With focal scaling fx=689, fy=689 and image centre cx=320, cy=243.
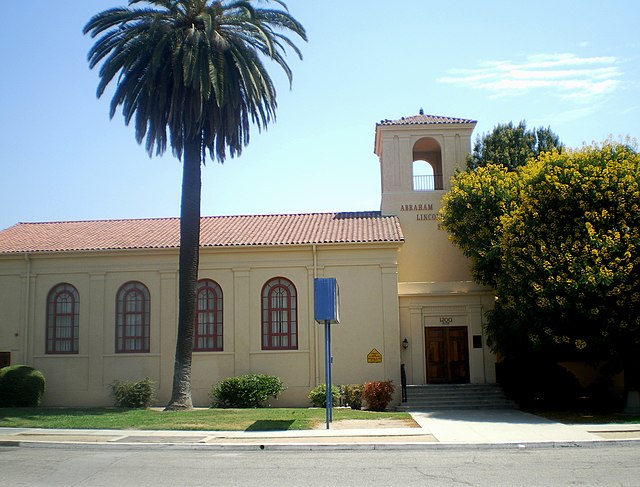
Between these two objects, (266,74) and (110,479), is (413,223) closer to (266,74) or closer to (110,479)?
(266,74)

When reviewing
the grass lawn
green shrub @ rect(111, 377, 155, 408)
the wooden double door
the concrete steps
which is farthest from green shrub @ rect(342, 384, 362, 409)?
green shrub @ rect(111, 377, 155, 408)

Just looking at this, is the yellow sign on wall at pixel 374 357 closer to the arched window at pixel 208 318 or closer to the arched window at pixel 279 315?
the arched window at pixel 279 315

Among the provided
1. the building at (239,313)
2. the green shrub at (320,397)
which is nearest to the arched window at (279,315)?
the building at (239,313)

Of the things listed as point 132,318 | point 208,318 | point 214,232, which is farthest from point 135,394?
point 214,232

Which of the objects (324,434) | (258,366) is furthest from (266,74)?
(324,434)

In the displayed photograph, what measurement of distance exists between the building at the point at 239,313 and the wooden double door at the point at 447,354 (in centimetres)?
4

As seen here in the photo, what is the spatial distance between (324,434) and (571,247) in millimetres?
9442

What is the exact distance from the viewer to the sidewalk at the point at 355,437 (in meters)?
15.5

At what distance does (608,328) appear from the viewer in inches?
802

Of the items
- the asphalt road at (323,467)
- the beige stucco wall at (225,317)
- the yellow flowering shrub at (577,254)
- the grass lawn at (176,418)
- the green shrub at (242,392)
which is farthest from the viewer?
the beige stucco wall at (225,317)

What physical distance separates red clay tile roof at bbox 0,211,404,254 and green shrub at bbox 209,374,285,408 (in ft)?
17.8

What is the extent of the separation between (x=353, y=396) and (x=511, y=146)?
13999 mm

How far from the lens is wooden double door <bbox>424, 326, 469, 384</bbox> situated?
27.8 m

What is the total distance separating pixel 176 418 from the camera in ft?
67.3
